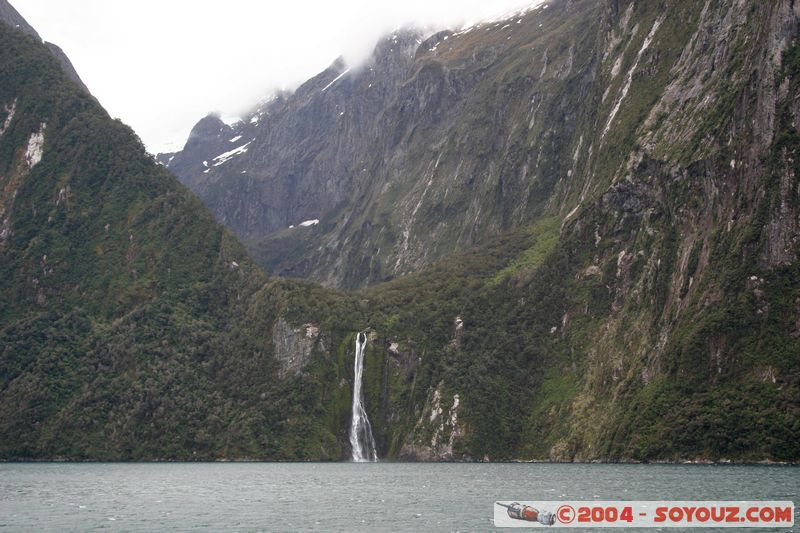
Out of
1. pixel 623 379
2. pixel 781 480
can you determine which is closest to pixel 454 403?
pixel 623 379

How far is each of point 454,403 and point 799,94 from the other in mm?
88613

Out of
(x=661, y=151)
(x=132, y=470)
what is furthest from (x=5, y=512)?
(x=661, y=151)

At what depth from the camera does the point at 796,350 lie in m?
143

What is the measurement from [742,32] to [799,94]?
30713 millimetres

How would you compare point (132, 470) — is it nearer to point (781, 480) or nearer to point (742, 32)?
point (781, 480)

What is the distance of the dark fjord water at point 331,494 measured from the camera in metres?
78.3

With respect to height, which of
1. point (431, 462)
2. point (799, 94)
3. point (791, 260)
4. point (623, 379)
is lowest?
point (431, 462)

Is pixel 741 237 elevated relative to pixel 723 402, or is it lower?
elevated

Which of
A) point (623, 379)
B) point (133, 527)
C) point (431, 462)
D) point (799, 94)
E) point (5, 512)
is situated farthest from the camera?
point (431, 462)

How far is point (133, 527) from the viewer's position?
75625 mm

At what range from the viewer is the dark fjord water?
257 feet

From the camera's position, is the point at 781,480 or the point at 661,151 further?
the point at 661,151

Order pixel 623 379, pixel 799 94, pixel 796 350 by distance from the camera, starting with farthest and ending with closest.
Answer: pixel 623 379
pixel 799 94
pixel 796 350

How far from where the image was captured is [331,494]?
106 metres
